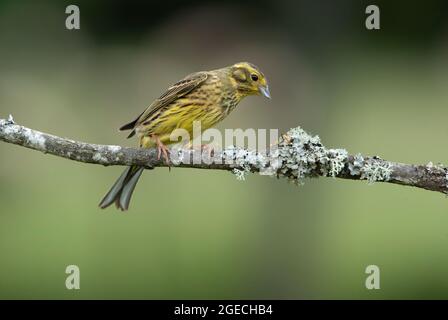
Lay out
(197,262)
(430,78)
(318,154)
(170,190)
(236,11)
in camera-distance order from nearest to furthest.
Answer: (318,154)
(197,262)
(170,190)
(236,11)
(430,78)

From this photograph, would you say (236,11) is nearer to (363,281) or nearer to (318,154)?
(363,281)

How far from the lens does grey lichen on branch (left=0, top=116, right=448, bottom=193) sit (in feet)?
14.8

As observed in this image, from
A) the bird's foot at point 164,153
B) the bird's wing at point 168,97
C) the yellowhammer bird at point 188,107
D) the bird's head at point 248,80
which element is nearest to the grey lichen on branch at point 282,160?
the bird's foot at point 164,153

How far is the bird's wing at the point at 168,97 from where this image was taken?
5.60 metres

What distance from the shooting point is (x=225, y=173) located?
878cm

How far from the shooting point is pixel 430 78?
384 inches

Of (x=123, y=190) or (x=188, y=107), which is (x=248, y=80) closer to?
(x=188, y=107)

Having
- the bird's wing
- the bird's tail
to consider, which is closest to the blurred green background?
the bird's wing

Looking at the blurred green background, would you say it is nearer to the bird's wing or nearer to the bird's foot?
the bird's wing

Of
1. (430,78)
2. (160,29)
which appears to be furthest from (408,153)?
(160,29)

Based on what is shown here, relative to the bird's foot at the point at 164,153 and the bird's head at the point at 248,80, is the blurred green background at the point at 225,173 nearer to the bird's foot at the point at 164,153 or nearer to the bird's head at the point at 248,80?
the bird's head at the point at 248,80

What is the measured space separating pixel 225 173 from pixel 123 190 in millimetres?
3248

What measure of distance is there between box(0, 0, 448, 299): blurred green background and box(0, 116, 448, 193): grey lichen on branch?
89.0 inches

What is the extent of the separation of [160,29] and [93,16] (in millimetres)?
995
